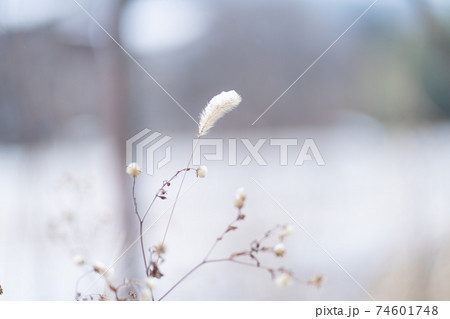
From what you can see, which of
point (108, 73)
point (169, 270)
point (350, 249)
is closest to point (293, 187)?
point (350, 249)

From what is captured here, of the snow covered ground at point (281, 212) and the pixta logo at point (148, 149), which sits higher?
the pixta logo at point (148, 149)

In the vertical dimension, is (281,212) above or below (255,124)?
below

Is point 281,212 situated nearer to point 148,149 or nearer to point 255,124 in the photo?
point 255,124

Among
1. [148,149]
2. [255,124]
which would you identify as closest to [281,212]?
[255,124]

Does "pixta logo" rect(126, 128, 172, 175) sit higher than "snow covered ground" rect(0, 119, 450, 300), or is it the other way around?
"pixta logo" rect(126, 128, 172, 175)

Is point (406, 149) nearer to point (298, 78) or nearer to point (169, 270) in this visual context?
point (298, 78)
